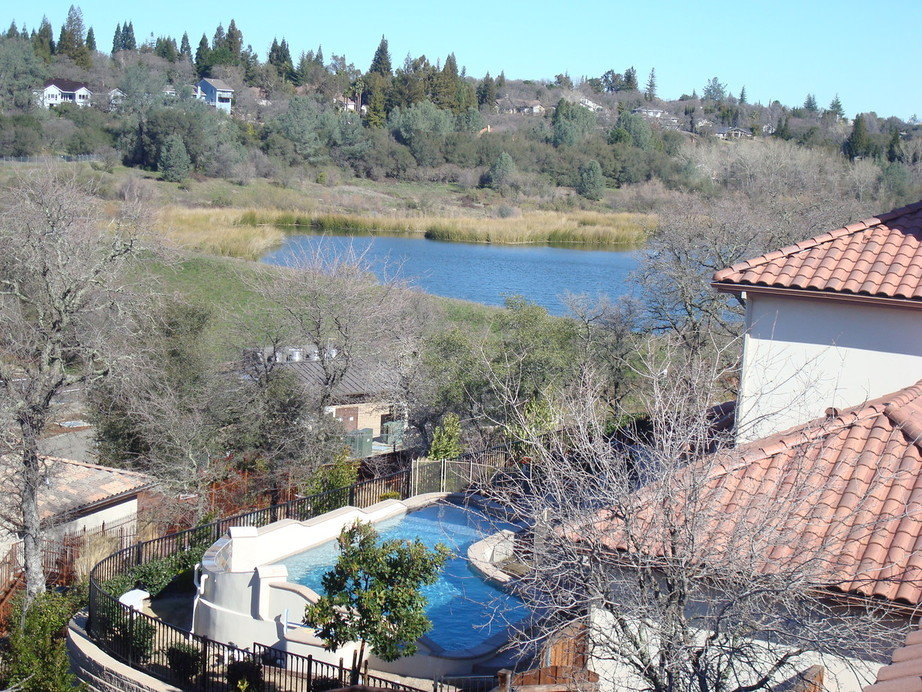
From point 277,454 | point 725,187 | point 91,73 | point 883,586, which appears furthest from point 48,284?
point 91,73

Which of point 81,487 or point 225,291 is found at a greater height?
point 225,291

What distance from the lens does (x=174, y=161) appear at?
3105 inches

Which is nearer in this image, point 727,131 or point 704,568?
point 704,568

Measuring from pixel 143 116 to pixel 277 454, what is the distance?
7792 cm

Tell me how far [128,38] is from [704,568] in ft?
625

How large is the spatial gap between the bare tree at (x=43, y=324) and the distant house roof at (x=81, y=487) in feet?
1.12

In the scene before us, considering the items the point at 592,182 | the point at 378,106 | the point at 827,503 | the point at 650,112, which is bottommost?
the point at 827,503

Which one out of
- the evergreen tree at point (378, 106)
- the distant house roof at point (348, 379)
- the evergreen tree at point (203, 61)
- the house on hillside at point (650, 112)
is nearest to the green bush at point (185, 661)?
the distant house roof at point (348, 379)

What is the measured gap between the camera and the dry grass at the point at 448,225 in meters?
62.7

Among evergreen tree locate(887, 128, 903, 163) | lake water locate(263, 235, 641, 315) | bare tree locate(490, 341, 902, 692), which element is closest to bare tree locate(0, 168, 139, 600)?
bare tree locate(490, 341, 902, 692)

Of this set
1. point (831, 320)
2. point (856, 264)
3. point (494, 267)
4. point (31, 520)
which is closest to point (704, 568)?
point (831, 320)

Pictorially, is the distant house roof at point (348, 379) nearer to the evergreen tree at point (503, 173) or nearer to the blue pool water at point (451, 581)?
the blue pool water at point (451, 581)

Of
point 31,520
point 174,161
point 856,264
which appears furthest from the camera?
point 174,161

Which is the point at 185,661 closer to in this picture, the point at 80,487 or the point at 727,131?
the point at 80,487
